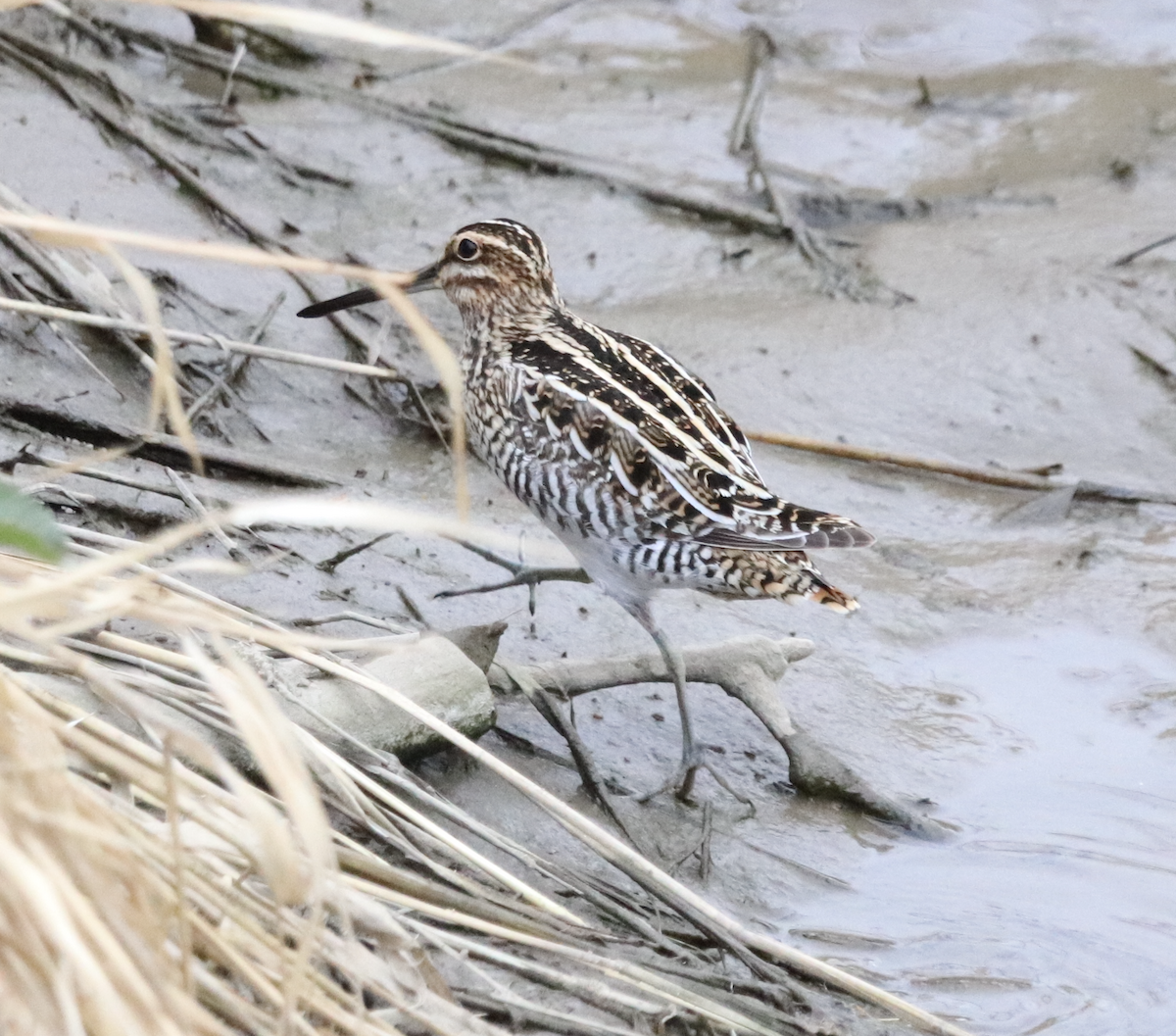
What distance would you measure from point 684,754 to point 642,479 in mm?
638

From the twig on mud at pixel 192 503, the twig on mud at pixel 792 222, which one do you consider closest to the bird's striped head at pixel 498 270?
the twig on mud at pixel 192 503

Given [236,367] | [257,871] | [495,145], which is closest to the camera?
[257,871]

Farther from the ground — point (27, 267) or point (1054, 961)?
point (27, 267)

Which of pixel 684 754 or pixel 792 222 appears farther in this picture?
pixel 792 222

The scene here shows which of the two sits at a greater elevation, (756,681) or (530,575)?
(530,575)

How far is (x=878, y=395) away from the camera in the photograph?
566cm

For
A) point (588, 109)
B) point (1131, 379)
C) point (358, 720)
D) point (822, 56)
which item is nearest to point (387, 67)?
point (588, 109)

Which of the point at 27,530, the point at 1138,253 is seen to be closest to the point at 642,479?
the point at 27,530

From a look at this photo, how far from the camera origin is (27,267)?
4.71 metres

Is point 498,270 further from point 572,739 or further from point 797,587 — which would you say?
point 572,739

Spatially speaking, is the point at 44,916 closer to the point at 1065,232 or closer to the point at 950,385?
the point at 950,385

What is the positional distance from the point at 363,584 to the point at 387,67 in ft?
11.6

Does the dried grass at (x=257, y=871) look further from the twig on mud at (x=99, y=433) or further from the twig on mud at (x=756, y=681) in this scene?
the twig on mud at (x=99, y=433)

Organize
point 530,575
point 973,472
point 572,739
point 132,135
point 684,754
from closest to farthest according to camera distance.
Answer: point 572,739 < point 684,754 < point 530,575 < point 973,472 < point 132,135
